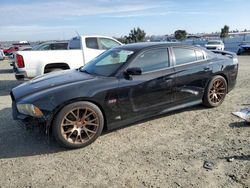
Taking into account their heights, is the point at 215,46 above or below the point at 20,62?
below

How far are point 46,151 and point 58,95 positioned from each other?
898 millimetres

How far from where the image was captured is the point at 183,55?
571 centimetres

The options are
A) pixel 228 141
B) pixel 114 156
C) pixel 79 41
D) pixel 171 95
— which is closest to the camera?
pixel 114 156

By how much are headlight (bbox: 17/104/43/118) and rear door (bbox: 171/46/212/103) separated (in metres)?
2.57

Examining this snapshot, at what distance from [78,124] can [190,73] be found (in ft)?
8.19

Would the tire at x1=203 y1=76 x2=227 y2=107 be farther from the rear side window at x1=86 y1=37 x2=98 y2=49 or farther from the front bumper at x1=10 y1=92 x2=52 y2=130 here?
the rear side window at x1=86 y1=37 x2=98 y2=49

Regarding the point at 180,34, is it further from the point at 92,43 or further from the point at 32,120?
the point at 32,120

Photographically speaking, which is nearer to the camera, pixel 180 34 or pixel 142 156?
pixel 142 156

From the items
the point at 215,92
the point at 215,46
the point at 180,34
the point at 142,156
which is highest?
the point at 215,92

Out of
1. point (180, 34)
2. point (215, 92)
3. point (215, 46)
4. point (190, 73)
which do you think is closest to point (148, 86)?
point (190, 73)

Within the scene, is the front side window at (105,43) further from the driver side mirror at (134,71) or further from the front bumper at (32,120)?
the front bumper at (32,120)

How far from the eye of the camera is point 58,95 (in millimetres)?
4312

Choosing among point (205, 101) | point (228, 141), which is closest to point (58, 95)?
point (228, 141)

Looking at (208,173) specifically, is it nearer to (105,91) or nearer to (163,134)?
(163,134)
